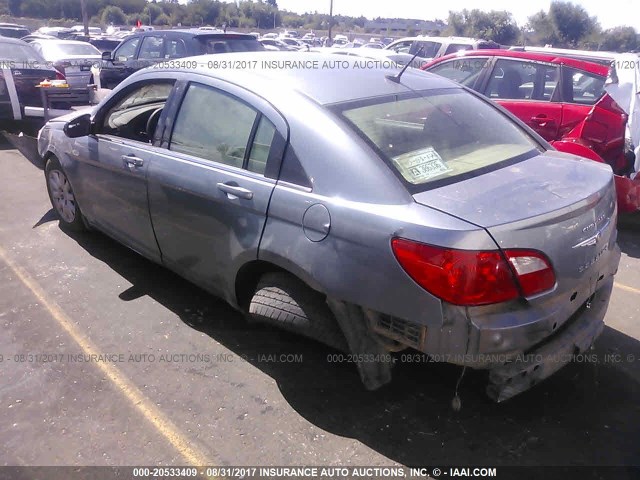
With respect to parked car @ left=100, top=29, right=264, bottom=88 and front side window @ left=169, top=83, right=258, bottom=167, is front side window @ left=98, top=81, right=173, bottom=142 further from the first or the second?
parked car @ left=100, top=29, right=264, bottom=88

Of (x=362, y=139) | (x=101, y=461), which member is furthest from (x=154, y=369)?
(x=362, y=139)

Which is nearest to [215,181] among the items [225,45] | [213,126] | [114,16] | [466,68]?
[213,126]

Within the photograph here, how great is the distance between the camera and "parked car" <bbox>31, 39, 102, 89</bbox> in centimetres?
1091

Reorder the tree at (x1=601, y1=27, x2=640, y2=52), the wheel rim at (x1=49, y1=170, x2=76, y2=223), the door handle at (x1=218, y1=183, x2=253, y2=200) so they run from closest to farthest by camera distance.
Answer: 1. the door handle at (x1=218, y1=183, x2=253, y2=200)
2. the wheel rim at (x1=49, y1=170, x2=76, y2=223)
3. the tree at (x1=601, y1=27, x2=640, y2=52)

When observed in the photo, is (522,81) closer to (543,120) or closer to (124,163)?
(543,120)

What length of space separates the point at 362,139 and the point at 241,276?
3.46ft

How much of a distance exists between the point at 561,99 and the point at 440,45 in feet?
30.7

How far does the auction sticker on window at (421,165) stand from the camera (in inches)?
99.2

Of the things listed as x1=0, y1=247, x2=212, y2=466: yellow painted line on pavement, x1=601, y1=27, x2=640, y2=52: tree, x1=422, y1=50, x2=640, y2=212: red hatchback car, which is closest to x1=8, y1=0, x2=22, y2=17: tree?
x1=601, y1=27, x2=640, y2=52: tree

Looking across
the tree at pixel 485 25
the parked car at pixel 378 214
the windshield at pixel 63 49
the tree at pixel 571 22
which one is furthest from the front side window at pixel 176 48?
the tree at pixel 571 22

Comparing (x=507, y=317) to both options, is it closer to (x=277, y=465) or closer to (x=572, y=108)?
(x=277, y=465)

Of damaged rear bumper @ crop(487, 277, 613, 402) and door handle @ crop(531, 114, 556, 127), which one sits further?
door handle @ crop(531, 114, 556, 127)

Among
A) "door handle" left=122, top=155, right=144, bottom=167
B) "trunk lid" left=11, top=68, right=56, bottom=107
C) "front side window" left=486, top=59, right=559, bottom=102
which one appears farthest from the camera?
"trunk lid" left=11, top=68, right=56, bottom=107

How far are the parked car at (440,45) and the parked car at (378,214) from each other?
35.6 feet
